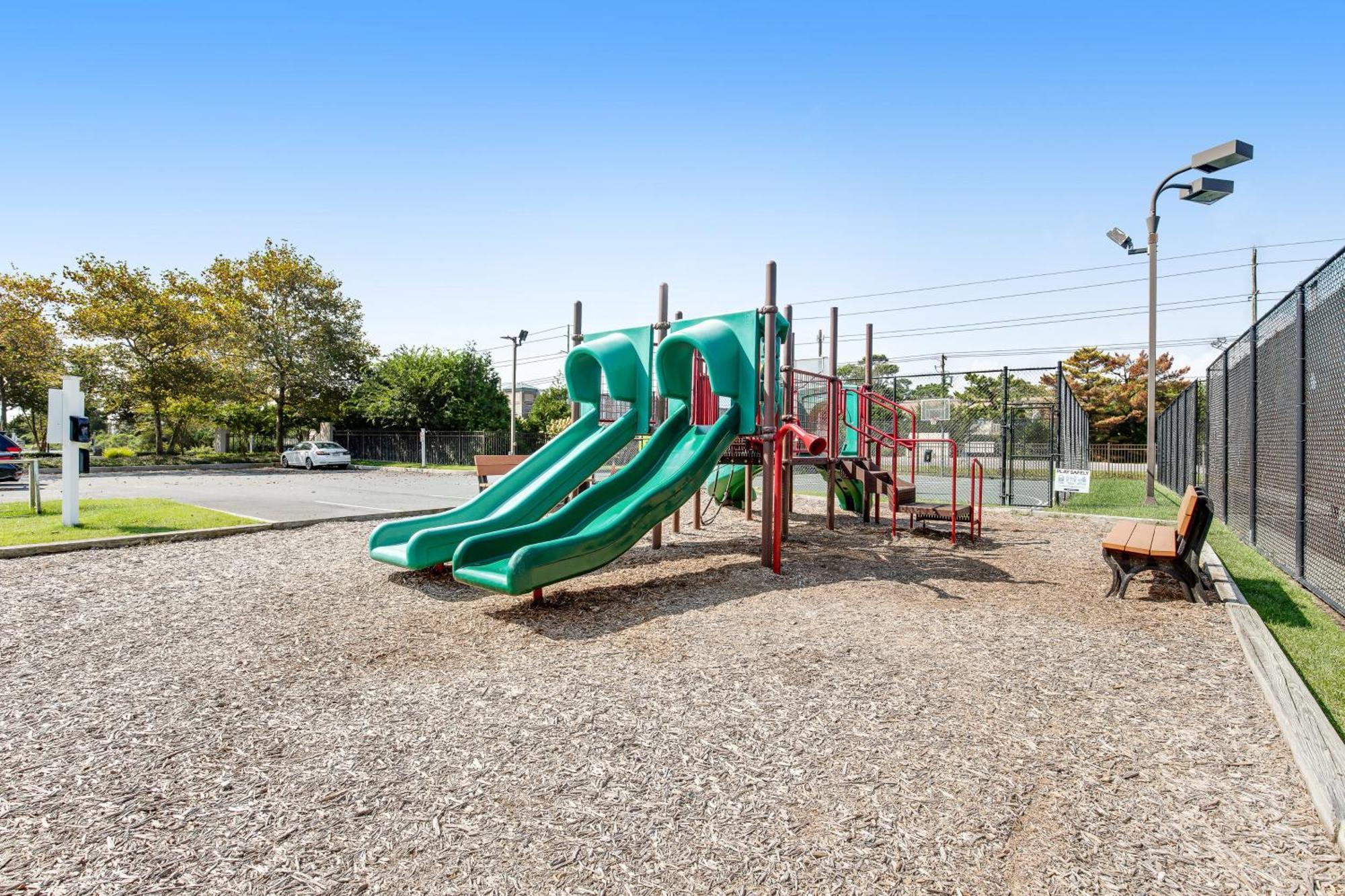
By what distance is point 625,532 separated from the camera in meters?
6.13

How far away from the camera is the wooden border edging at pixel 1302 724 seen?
255cm

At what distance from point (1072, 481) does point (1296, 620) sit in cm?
858

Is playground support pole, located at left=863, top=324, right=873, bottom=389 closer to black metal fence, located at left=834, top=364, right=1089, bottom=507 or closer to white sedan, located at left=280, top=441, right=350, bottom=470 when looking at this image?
black metal fence, located at left=834, top=364, right=1089, bottom=507

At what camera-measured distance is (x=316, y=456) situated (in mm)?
29828

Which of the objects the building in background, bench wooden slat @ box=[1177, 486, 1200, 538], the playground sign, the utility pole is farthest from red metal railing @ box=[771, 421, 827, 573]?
the building in background

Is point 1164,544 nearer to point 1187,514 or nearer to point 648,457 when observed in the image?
point 1187,514

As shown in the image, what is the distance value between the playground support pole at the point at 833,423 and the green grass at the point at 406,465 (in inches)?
890

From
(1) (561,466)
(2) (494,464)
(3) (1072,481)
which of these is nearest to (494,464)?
(2) (494,464)

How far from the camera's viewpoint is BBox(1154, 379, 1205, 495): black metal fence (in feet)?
47.7

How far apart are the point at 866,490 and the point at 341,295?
103ft

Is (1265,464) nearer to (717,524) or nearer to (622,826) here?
(717,524)

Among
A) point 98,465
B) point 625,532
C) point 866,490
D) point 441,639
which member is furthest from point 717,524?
point 98,465

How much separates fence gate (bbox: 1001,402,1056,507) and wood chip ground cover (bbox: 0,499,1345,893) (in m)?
8.19

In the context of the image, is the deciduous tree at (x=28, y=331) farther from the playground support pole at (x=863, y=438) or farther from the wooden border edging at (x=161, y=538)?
the playground support pole at (x=863, y=438)
